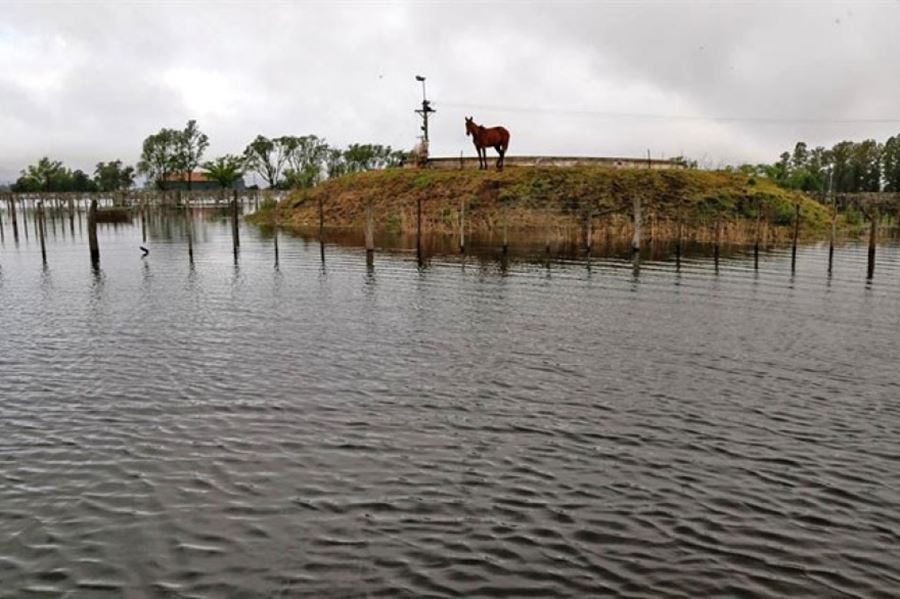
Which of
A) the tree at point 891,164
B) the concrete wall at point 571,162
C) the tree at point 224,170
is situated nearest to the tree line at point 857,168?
the tree at point 891,164

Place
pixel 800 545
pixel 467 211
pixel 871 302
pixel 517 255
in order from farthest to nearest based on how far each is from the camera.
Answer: pixel 467 211 → pixel 517 255 → pixel 871 302 → pixel 800 545

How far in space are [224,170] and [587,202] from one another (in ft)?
257

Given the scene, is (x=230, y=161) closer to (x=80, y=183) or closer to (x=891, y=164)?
(x=80, y=183)

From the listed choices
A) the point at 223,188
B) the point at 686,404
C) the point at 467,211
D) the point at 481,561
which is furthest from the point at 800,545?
the point at 223,188

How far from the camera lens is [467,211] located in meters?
63.9

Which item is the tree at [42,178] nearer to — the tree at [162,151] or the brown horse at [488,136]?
the tree at [162,151]

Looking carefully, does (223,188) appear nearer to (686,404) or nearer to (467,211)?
(467,211)

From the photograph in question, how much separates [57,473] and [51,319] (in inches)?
540

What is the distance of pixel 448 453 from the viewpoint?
11.1 metres

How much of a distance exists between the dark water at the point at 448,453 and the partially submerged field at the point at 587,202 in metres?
37.2

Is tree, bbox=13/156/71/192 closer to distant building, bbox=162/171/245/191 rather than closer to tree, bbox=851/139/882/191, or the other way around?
distant building, bbox=162/171/245/191

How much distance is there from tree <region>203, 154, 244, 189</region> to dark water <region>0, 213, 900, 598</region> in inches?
3979

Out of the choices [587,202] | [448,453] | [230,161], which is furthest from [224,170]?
[448,453]

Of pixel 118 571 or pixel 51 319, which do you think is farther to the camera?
pixel 51 319
